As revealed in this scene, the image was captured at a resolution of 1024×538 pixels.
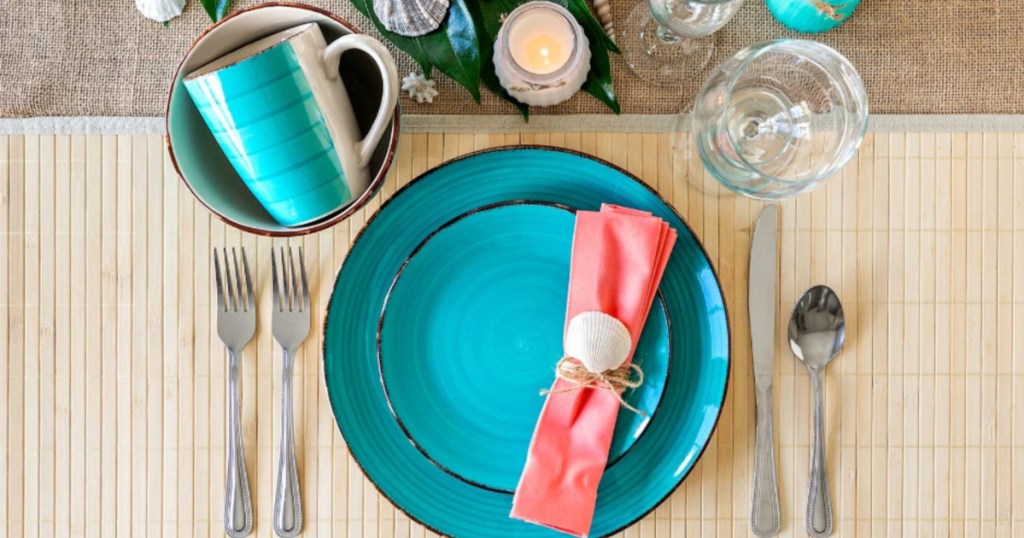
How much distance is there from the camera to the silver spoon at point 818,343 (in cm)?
61

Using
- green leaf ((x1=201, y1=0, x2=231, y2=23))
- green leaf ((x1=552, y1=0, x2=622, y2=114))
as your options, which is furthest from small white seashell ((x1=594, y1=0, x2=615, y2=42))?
green leaf ((x1=201, y1=0, x2=231, y2=23))

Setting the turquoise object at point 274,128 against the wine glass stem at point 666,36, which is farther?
the wine glass stem at point 666,36

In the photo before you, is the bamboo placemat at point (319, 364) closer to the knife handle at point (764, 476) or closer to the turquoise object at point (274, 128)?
the knife handle at point (764, 476)

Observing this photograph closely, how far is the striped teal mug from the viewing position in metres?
0.45

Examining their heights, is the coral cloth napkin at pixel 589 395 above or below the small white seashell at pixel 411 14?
below

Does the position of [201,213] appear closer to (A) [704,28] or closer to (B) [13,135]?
(B) [13,135]

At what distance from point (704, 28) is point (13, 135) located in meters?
0.60

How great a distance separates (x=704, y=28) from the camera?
1.91ft

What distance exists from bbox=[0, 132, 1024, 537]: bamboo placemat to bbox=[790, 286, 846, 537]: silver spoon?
0.01m

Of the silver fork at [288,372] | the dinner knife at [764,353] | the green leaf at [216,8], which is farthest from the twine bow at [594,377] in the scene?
the green leaf at [216,8]

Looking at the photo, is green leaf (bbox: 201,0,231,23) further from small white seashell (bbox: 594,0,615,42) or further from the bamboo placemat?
small white seashell (bbox: 594,0,615,42)

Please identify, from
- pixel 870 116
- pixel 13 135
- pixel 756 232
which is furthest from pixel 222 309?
pixel 870 116

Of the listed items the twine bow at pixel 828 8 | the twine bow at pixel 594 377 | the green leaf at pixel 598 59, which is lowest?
the twine bow at pixel 594 377

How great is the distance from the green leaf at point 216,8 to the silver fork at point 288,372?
0.68ft
